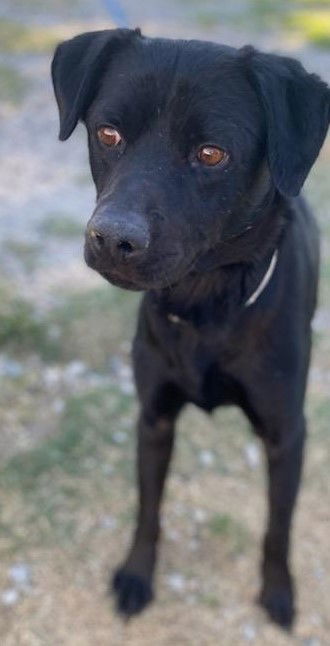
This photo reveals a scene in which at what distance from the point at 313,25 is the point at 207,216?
33.1 feet

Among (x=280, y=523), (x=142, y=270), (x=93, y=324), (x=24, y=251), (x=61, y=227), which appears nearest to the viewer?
(x=142, y=270)

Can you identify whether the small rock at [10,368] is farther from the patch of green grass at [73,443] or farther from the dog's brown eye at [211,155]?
the dog's brown eye at [211,155]

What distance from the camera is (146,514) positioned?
293 cm

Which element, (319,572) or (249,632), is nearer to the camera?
(249,632)

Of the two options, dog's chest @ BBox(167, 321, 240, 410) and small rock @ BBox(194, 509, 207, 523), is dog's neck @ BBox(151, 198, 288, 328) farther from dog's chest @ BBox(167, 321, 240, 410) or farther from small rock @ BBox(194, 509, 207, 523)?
small rock @ BBox(194, 509, 207, 523)

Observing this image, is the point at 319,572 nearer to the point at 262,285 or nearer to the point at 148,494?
the point at 148,494

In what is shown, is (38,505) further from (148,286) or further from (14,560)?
(148,286)

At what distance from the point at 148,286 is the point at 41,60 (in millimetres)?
7271

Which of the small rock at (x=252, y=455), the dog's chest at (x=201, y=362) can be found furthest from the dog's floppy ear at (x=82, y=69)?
the small rock at (x=252, y=455)

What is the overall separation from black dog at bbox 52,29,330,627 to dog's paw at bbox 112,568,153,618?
504 mm

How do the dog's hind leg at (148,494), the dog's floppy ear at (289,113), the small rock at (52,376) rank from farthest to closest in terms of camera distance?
the small rock at (52,376), the dog's hind leg at (148,494), the dog's floppy ear at (289,113)

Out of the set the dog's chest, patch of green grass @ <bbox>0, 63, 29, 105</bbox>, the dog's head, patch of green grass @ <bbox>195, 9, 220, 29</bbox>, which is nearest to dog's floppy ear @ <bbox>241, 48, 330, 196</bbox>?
the dog's head

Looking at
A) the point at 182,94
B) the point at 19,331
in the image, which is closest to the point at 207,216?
the point at 182,94

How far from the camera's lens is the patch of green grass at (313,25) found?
33.8 feet
